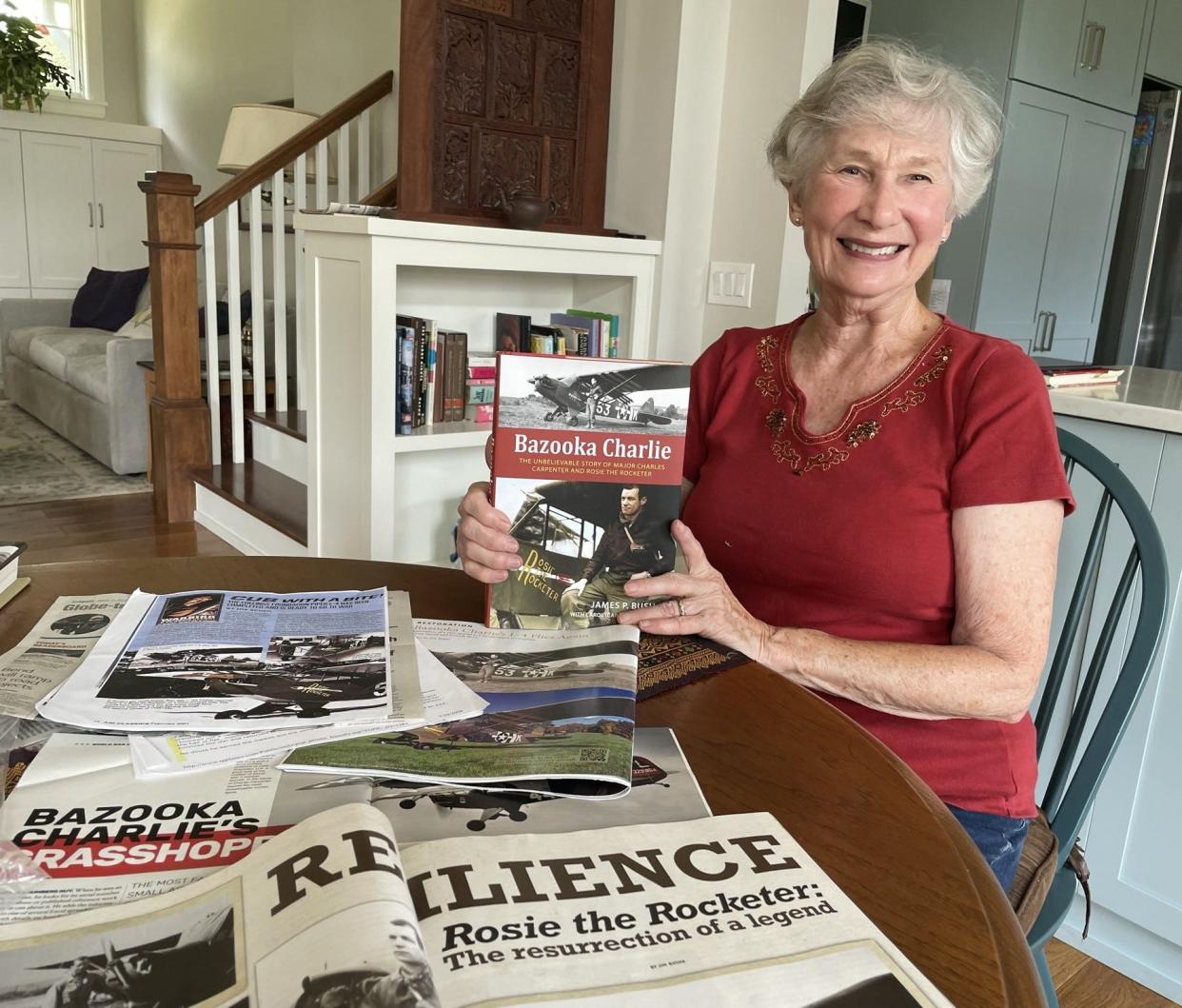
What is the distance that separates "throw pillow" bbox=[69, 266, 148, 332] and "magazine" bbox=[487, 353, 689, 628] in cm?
570

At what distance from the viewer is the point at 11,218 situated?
22.4ft

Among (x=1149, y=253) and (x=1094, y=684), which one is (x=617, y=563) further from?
(x=1149, y=253)

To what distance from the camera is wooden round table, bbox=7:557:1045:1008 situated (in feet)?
1.86

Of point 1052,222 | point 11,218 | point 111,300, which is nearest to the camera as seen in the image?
point 1052,222

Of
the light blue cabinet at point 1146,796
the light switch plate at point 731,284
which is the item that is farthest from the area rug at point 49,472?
the light blue cabinet at point 1146,796

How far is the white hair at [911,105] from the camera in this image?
3.84ft

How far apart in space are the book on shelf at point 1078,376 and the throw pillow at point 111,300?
5457mm

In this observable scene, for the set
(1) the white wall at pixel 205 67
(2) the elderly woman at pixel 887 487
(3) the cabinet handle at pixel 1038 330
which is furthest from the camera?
(1) the white wall at pixel 205 67

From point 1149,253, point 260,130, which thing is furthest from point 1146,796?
point 1149,253

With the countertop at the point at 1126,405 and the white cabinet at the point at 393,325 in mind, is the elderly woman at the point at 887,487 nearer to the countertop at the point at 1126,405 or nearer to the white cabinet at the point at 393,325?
the countertop at the point at 1126,405

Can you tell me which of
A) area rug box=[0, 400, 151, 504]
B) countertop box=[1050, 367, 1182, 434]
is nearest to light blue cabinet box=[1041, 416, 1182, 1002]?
countertop box=[1050, 367, 1182, 434]

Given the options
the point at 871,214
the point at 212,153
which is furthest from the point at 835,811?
the point at 212,153

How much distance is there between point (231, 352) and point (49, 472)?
1341 mm

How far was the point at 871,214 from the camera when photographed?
1195 millimetres
